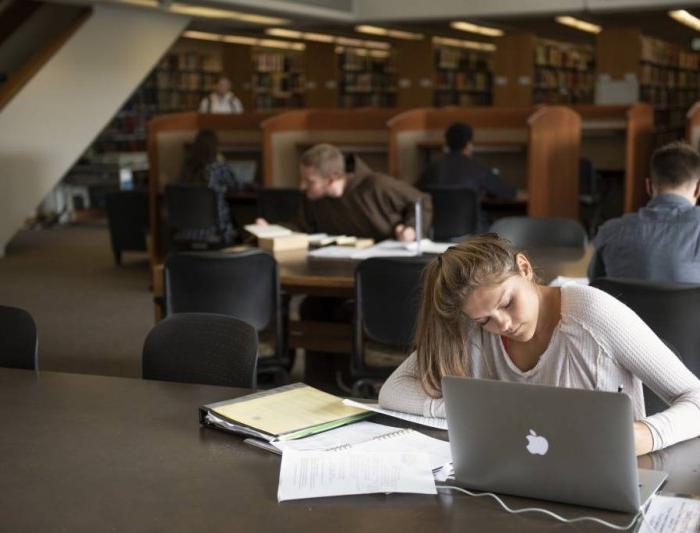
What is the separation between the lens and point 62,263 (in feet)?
30.8

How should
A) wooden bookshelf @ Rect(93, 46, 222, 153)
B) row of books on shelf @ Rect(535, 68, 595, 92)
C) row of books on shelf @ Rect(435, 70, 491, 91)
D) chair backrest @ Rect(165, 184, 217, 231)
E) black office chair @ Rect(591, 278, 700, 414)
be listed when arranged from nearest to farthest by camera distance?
black office chair @ Rect(591, 278, 700, 414), chair backrest @ Rect(165, 184, 217, 231), wooden bookshelf @ Rect(93, 46, 222, 153), row of books on shelf @ Rect(535, 68, 595, 92), row of books on shelf @ Rect(435, 70, 491, 91)

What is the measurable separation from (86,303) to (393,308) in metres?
4.19

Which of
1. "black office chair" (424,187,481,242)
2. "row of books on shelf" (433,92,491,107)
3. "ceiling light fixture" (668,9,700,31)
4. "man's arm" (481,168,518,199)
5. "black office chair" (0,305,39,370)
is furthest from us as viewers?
"row of books on shelf" (433,92,491,107)

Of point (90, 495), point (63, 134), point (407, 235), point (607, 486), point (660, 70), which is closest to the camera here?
point (607, 486)

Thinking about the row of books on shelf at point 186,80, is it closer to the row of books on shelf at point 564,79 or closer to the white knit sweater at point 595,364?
the row of books on shelf at point 564,79

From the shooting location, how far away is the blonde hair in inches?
81.0

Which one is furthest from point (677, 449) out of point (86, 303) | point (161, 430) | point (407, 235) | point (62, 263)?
point (62, 263)

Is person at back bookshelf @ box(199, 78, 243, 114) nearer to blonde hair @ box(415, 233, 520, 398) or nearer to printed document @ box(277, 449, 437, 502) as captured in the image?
blonde hair @ box(415, 233, 520, 398)

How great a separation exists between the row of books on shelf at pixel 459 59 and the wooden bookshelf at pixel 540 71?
4.35 ft

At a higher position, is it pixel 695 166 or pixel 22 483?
pixel 695 166

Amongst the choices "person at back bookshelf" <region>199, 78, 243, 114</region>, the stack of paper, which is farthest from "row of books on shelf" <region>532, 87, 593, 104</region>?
the stack of paper

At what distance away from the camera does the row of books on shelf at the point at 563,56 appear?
15797 millimetres

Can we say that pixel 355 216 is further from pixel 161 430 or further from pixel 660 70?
pixel 660 70

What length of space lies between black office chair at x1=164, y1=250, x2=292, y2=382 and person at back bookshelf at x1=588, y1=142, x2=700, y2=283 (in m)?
1.33
